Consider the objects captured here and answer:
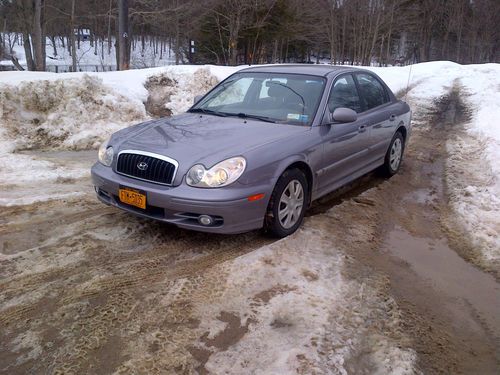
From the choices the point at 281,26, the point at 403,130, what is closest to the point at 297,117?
the point at 403,130

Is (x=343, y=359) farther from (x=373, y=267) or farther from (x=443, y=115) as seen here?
(x=443, y=115)

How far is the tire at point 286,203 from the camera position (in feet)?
13.2

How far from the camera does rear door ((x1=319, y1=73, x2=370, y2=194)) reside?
469 centimetres

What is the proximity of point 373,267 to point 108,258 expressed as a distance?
7.42 ft

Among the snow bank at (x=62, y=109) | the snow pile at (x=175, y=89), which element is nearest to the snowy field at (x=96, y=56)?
the snow pile at (x=175, y=89)

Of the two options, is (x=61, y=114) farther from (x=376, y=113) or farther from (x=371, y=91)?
(x=376, y=113)

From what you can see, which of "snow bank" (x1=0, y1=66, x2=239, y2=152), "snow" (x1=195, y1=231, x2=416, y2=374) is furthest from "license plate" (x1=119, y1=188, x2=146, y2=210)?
"snow bank" (x1=0, y1=66, x2=239, y2=152)

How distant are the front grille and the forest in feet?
67.4

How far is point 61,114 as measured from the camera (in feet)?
27.5

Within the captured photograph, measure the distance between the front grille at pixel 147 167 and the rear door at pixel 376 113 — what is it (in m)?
2.73

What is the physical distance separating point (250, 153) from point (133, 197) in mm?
1079

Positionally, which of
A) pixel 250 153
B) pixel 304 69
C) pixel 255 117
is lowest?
pixel 250 153

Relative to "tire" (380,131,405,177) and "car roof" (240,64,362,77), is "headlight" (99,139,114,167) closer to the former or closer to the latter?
Answer: "car roof" (240,64,362,77)

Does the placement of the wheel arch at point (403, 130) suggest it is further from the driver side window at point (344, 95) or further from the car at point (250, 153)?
the driver side window at point (344, 95)
